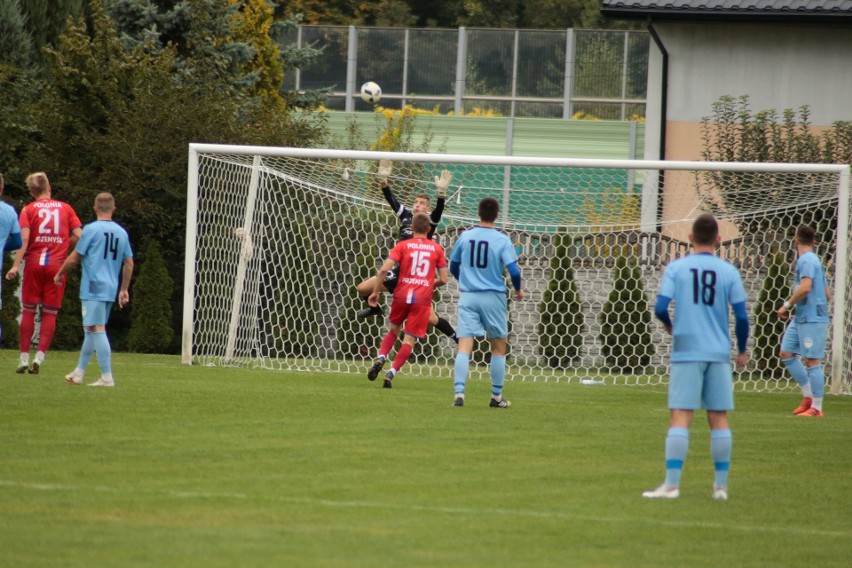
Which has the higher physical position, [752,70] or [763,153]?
[752,70]

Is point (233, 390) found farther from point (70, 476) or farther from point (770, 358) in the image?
point (770, 358)

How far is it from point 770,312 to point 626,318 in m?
2.46

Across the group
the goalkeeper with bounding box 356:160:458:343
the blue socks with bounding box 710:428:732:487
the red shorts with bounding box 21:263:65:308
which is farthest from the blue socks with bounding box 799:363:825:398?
the red shorts with bounding box 21:263:65:308

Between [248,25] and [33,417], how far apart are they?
2019 centimetres

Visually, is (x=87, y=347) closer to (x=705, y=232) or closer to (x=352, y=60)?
(x=705, y=232)

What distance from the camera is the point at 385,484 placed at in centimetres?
830

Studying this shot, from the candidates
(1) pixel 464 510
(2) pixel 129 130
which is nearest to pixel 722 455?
(1) pixel 464 510

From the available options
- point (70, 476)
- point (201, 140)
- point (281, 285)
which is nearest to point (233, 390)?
point (70, 476)

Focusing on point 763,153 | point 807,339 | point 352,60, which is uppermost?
point 352,60

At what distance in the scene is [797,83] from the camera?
25359 millimetres

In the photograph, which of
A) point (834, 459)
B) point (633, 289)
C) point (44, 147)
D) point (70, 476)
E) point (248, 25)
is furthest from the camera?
point (248, 25)

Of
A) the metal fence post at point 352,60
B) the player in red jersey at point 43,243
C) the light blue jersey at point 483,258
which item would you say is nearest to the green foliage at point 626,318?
the light blue jersey at point 483,258

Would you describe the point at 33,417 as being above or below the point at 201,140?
below

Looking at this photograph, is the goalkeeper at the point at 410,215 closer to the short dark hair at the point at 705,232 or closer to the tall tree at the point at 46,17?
the short dark hair at the point at 705,232
